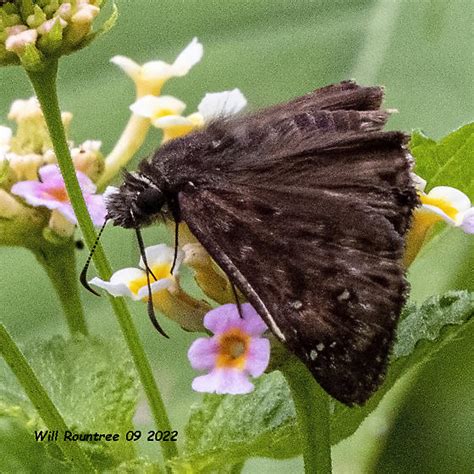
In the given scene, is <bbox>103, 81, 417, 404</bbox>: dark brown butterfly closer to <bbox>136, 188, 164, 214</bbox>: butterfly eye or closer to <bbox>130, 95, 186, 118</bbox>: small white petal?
<bbox>136, 188, 164, 214</bbox>: butterfly eye

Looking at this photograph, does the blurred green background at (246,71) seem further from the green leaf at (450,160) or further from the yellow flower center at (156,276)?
the yellow flower center at (156,276)

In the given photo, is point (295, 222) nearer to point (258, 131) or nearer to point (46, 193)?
point (258, 131)

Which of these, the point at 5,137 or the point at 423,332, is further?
the point at 5,137

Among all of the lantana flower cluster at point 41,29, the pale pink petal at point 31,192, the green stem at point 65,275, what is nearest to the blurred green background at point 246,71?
the green stem at point 65,275

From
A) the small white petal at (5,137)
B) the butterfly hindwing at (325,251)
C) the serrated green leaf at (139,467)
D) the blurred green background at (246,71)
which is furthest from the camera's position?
the blurred green background at (246,71)

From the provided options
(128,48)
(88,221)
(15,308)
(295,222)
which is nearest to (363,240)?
(295,222)

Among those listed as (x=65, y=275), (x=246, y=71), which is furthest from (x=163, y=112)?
(x=246, y=71)

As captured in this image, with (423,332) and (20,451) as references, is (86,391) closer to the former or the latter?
(20,451)
